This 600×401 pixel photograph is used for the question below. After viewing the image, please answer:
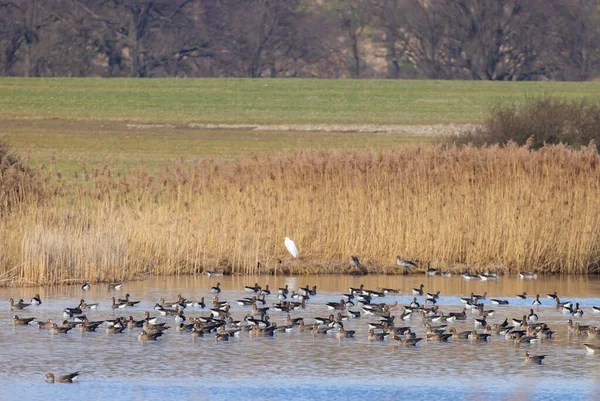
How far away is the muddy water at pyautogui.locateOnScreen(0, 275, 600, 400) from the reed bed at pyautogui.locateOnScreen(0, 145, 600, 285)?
3047mm

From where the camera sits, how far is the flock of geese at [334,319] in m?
15.9

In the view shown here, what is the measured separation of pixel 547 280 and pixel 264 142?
92.8ft

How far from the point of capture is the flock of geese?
52.2ft

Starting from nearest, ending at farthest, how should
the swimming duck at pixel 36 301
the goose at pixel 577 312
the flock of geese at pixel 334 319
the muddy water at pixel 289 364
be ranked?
the muddy water at pixel 289 364
the flock of geese at pixel 334 319
the goose at pixel 577 312
the swimming duck at pixel 36 301

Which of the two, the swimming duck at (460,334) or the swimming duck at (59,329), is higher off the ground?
the swimming duck at (460,334)

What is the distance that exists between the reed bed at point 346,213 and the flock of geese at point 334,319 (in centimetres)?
226

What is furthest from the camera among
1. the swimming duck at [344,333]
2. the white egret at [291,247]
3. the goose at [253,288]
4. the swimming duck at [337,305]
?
the white egret at [291,247]

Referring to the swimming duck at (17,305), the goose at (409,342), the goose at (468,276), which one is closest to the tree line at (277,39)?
the goose at (468,276)

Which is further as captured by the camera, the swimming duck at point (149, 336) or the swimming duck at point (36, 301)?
the swimming duck at point (36, 301)

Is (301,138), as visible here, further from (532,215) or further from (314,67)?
(314,67)

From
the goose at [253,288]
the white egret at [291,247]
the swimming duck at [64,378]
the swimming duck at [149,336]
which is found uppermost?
the white egret at [291,247]

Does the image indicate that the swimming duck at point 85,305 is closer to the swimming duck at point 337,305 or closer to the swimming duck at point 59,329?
the swimming duck at point 59,329

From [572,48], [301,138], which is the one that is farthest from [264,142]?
[572,48]

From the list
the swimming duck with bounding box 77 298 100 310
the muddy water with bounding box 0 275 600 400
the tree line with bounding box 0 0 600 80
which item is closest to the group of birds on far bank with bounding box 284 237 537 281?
the muddy water with bounding box 0 275 600 400
